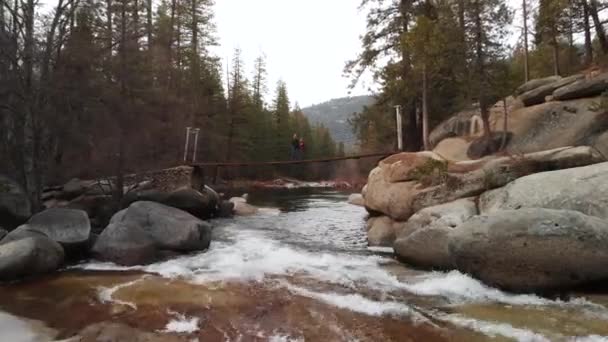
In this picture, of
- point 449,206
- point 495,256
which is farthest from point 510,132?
point 495,256

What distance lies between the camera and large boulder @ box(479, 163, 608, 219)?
6.32m

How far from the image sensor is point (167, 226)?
28.8 feet

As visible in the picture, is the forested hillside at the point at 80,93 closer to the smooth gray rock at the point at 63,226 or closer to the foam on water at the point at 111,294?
the smooth gray rock at the point at 63,226

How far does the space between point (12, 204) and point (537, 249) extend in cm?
1033

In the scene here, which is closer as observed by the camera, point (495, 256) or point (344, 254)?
point (495, 256)

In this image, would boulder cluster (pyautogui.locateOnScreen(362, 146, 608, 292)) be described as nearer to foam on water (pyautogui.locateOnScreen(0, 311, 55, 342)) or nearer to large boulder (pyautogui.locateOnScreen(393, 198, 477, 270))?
large boulder (pyautogui.locateOnScreen(393, 198, 477, 270))

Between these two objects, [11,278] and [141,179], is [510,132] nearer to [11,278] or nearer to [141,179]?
[141,179]

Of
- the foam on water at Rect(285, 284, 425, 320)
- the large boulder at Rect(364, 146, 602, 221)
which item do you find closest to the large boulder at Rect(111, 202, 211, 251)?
the foam on water at Rect(285, 284, 425, 320)

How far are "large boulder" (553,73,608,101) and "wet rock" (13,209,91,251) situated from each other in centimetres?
1172

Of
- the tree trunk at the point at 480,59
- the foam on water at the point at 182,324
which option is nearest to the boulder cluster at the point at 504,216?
the tree trunk at the point at 480,59

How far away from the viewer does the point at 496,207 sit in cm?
744

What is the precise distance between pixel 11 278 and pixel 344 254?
544cm

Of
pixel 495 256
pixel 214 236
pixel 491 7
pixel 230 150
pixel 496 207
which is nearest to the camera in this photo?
pixel 495 256

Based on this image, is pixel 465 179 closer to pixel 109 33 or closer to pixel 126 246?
pixel 126 246
